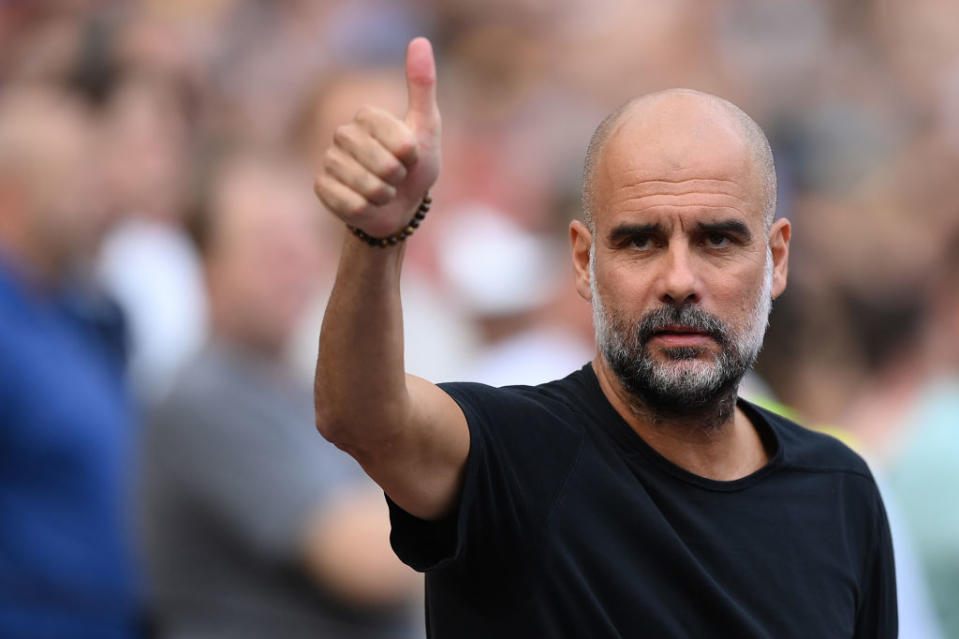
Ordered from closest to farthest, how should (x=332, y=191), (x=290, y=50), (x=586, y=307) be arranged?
(x=332, y=191) → (x=586, y=307) → (x=290, y=50)

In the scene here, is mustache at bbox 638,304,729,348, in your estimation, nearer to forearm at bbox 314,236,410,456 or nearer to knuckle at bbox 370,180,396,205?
forearm at bbox 314,236,410,456

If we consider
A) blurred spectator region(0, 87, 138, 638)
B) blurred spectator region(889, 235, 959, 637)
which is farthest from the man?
blurred spectator region(0, 87, 138, 638)

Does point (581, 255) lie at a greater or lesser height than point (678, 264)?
greater

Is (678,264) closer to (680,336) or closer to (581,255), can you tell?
(680,336)

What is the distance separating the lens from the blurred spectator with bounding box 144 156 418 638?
15.7 feet

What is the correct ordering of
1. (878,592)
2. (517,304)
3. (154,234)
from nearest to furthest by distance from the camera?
(878,592), (517,304), (154,234)

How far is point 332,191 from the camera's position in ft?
7.91

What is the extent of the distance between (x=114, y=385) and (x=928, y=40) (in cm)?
909

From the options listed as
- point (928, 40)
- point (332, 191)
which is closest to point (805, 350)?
point (332, 191)

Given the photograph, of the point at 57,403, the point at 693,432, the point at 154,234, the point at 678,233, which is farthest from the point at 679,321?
the point at 154,234

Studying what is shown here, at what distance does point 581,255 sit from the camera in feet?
10.4

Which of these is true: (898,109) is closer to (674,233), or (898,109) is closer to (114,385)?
(114,385)

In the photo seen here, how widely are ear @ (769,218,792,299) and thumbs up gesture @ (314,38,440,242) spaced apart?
98 centimetres

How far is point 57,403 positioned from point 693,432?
2.48 metres
